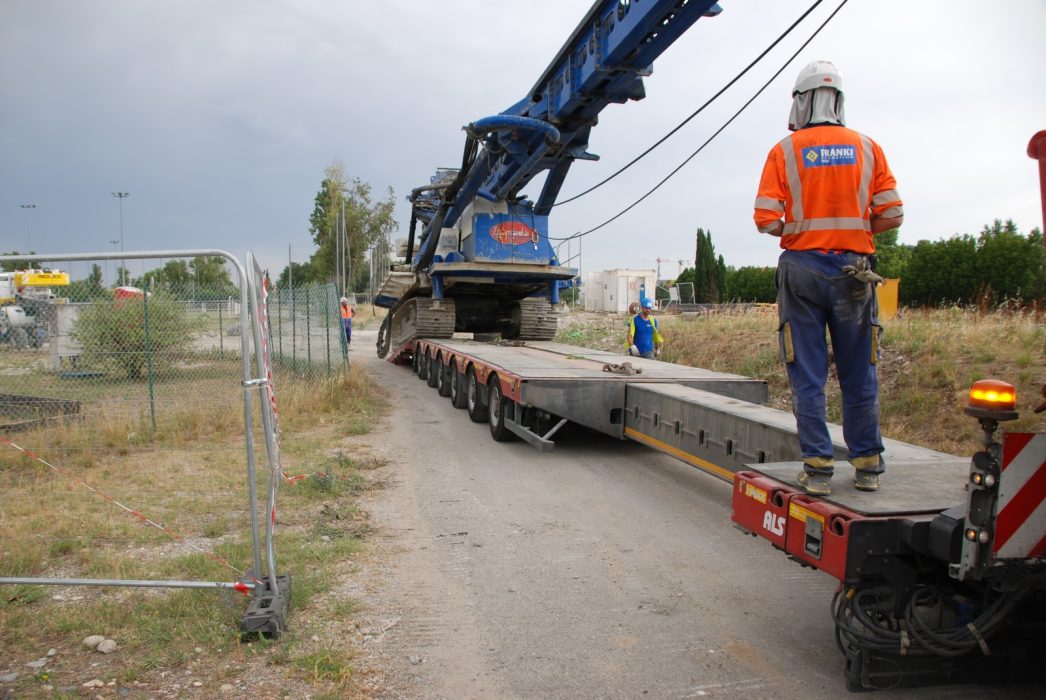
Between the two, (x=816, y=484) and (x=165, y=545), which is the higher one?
(x=816, y=484)

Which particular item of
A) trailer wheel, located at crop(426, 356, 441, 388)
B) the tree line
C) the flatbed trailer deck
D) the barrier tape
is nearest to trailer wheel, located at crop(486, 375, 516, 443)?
the flatbed trailer deck

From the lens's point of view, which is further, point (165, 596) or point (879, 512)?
point (165, 596)

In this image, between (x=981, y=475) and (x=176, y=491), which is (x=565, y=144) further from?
(x=981, y=475)

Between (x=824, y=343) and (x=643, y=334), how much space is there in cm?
737

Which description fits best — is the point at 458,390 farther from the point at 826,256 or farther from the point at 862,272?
the point at 862,272

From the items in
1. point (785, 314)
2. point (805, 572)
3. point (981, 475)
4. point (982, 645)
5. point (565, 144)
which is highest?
point (565, 144)

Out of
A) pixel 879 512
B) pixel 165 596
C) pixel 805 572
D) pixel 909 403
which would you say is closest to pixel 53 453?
pixel 165 596

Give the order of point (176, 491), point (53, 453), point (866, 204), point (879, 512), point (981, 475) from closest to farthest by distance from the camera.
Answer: point (981, 475) < point (879, 512) < point (866, 204) < point (176, 491) < point (53, 453)

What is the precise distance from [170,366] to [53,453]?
80.9 inches

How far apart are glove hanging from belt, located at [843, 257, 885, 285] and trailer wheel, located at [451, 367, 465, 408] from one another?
8.10 m

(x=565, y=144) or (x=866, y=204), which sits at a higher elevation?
(x=565, y=144)

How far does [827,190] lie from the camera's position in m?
3.40

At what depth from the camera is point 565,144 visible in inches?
451

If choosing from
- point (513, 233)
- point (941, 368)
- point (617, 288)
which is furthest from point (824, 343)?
point (617, 288)
